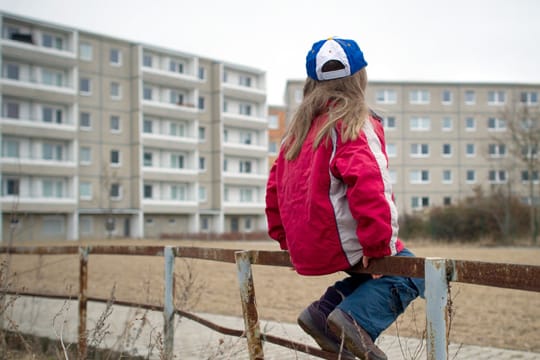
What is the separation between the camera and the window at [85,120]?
48.5 metres

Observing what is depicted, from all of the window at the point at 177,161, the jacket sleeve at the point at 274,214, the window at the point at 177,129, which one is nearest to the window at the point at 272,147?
the window at the point at 177,129

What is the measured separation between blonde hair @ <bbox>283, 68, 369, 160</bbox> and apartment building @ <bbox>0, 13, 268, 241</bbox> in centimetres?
4155

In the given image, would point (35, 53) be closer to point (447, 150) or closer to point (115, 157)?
point (115, 157)

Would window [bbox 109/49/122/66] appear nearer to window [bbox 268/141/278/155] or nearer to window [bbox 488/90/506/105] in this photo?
window [bbox 268/141/278/155]

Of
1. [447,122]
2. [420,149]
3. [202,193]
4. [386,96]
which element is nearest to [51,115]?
[202,193]

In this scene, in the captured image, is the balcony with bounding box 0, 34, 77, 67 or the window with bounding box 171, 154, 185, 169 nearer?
the balcony with bounding box 0, 34, 77, 67

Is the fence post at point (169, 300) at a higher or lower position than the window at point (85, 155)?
lower

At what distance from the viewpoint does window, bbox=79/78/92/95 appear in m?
48.6

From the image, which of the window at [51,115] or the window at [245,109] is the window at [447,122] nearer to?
the window at [245,109]

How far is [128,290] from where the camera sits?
11.4 m

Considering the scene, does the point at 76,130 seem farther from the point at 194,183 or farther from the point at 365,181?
the point at 365,181

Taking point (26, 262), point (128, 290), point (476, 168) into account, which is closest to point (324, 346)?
point (128, 290)

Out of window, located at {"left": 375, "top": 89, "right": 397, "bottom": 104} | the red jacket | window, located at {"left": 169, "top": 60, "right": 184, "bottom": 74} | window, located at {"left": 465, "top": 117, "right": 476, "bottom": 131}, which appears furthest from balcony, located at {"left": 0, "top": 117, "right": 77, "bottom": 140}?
the red jacket

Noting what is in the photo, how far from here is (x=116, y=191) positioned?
166 ft
